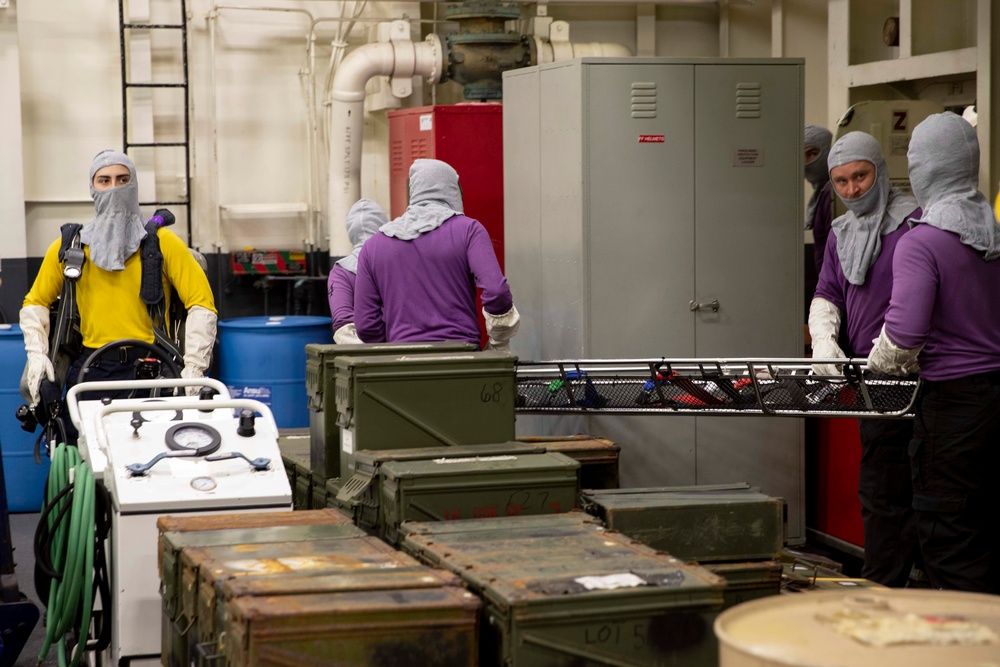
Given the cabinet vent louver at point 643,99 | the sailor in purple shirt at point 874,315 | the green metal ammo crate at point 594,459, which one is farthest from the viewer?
the cabinet vent louver at point 643,99

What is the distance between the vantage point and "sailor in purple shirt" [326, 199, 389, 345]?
587 centimetres

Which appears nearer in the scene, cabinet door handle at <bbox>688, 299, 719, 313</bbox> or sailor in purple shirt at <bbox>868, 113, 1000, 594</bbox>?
sailor in purple shirt at <bbox>868, 113, 1000, 594</bbox>

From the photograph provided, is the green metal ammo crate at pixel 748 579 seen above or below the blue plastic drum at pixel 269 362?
below

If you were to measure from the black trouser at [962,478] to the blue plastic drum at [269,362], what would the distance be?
386cm

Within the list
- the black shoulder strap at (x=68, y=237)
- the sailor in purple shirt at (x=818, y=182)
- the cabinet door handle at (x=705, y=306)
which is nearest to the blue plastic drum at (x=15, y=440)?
the black shoulder strap at (x=68, y=237)

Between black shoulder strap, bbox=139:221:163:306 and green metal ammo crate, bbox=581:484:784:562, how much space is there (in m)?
2.39

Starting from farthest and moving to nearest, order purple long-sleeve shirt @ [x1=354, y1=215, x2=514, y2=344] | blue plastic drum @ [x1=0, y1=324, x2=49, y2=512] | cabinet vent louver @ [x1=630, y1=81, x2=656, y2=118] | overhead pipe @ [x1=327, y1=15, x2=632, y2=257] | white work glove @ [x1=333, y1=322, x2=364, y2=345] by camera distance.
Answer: overhead pipe @ [x1=327, y1=15, x2=632, y2=257]
blue plastic drum @ [x1=0, y1=324, x2=49, y2=512]
white work glove @ [x1=333, y1=322, x2=364, y2=345]
cabinet vent louver @ [x1=630, y1=81, x2=656, y2=118]
purple long-sleeve shirt @ [x1=354, y1=215, x2=514, y2=344]

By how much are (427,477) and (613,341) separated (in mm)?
2427

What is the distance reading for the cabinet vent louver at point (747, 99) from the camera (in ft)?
17.4

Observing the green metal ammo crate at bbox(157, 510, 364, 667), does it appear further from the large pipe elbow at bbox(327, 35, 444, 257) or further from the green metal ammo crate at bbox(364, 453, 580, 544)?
the large pipe elbow at bbox(327, 35, 444, 257)

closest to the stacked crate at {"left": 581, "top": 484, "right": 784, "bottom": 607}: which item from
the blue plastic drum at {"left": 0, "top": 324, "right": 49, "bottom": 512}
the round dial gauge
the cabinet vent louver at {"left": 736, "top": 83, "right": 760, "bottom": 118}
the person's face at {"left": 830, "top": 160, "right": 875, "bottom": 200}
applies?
the round dial gauge

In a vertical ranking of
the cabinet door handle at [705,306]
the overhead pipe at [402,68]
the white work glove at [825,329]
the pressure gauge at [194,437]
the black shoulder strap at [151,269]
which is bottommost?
the pressure gauge at [194,437]

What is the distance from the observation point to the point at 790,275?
543 centimetres

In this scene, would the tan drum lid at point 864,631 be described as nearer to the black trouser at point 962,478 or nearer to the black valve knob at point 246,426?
the black trouser at point 962,478
